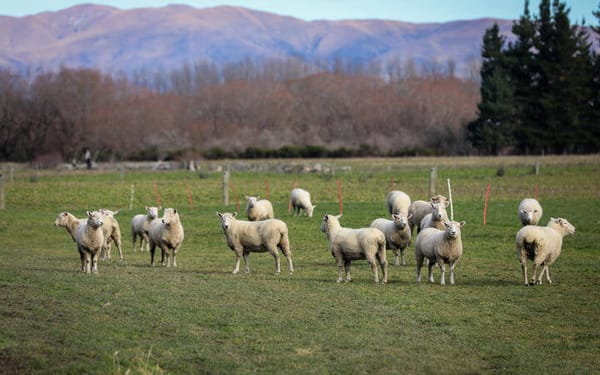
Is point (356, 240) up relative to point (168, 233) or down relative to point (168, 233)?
up

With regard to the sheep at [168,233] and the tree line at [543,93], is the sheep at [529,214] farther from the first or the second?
the tree line at [543,93]

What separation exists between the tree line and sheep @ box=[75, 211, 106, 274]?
64.2 metres

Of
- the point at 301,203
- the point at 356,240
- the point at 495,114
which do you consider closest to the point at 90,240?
the point at 356,240

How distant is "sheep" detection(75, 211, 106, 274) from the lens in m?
18.9

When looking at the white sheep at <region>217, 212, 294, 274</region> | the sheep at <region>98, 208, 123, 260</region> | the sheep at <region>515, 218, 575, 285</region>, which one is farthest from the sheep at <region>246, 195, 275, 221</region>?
the sheep at <region>515, 218, 575, 285</region>

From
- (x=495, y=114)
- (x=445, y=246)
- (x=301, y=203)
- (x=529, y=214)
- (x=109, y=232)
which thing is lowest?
(x=109, y=232)

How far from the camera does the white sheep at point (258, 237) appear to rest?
61.7ft

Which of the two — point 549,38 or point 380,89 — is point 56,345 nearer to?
point 549,38

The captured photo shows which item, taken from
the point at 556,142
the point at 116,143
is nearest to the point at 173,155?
the point at 116,143

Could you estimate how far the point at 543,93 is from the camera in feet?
265

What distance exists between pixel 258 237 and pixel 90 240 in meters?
4.10

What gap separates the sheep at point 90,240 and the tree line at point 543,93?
64240mm

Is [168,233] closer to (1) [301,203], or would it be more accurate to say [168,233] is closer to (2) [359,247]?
(2) [359,247]

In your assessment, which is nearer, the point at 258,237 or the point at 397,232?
the point at 258,237
